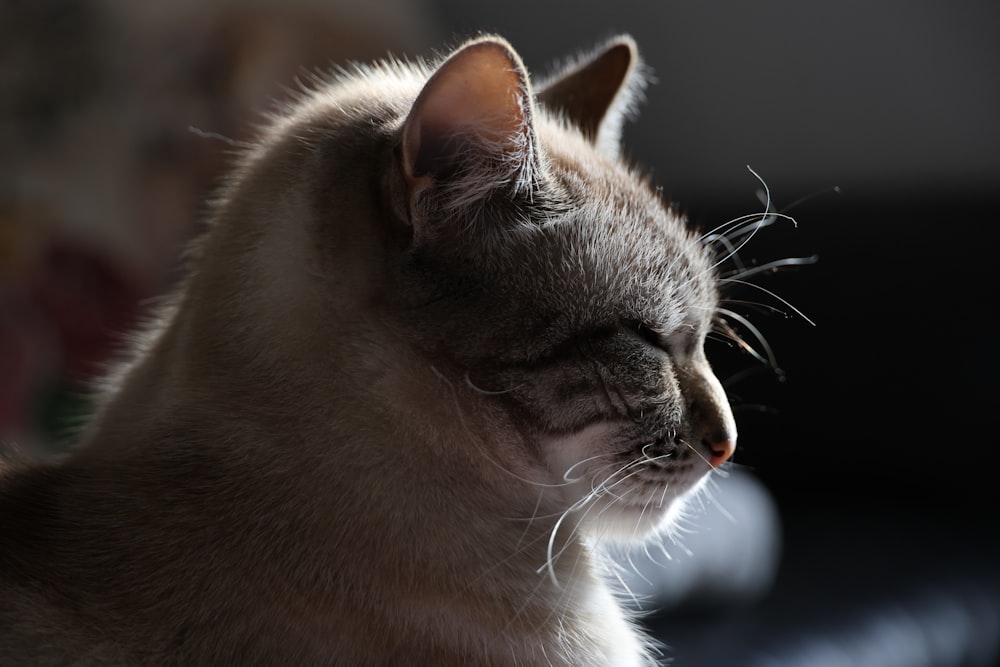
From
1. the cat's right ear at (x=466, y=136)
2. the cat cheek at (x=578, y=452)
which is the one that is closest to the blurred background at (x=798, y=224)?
the cat cheek at (x=578, y=452)

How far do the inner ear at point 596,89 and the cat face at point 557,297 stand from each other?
134 mm

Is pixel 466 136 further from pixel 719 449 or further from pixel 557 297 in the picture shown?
pixel 719 449

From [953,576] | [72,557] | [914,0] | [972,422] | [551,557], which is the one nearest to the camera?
[72,557]

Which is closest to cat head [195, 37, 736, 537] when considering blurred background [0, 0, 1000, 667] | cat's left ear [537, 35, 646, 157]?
cat's left ear [537, 35, 646, 157]

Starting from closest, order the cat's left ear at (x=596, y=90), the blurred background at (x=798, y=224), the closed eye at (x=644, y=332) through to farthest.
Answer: the closed eye at (x=644, y=332) < the cat's left ear at (x=596, y=90) < the blurred background at (x=798, y=224)

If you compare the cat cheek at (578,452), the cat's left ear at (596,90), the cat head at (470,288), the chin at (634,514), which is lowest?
the chin at (634,514)

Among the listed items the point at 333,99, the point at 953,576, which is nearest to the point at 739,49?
the point at 953,576

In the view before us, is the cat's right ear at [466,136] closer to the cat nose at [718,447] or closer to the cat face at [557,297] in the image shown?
the cat face at [557,297]

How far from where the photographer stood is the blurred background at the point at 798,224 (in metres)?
2.03

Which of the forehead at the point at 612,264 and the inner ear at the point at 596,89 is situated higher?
the inner ear at the point at 596,89

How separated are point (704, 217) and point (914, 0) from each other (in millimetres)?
674

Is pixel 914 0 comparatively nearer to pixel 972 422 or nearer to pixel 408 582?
pixel 972 422

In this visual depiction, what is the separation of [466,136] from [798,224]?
67.3 inches

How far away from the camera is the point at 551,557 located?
788mm
